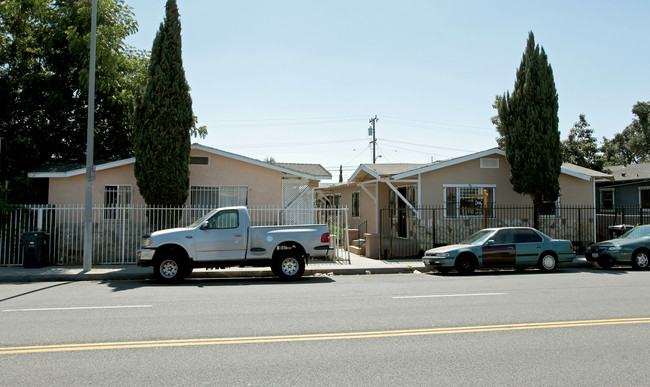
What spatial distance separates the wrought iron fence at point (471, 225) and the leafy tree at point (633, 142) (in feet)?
83.9

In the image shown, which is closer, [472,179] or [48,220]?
[48,220]

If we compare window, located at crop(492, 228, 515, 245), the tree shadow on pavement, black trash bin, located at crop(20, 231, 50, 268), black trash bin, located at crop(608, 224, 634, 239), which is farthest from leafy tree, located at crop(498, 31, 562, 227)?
black trash bin, located at crop(20, 231, 50, 268)

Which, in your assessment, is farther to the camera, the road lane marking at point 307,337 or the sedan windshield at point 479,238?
the sedan windshield at point 479,238

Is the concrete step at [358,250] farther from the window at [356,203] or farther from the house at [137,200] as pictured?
the window at [356,203]

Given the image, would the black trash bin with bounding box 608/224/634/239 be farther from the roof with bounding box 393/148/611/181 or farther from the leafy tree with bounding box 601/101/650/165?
the leafy tree with bounding box 601/101/650/165

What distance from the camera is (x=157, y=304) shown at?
9.05 m

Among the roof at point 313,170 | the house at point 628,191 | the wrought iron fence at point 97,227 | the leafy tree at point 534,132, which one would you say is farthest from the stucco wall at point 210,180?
the house at point 628,191

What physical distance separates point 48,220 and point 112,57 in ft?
21.9

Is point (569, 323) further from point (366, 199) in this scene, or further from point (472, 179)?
point (366, 199)

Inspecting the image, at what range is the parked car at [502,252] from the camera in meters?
14.3

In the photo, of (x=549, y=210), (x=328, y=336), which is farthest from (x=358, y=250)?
(x=328, y=336)

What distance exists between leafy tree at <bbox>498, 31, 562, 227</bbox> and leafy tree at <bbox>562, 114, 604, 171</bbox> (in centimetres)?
1728

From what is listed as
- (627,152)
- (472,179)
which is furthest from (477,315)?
(627,152)

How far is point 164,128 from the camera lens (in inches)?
639
